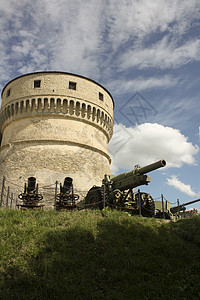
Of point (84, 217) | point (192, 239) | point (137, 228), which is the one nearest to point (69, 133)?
point (84, 217)

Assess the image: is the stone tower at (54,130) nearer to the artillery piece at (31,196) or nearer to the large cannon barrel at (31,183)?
the large cannon barrel at (31,183)

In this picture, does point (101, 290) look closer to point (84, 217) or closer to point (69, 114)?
point (84, 217)

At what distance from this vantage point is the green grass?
6.88 m

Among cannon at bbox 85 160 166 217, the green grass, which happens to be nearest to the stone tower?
cannon at bbox 85 160 166 217

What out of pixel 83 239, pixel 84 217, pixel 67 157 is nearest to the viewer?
pixel 83 239

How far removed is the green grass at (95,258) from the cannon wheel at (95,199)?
2.96 m

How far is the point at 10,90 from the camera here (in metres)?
20.5

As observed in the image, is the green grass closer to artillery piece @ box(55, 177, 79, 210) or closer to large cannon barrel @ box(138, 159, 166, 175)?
artillery piece @ box(55, 177, 79, 210)

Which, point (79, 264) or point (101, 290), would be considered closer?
point (101, 290)

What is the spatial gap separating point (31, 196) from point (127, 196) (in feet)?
16.2

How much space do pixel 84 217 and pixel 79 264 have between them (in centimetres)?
348

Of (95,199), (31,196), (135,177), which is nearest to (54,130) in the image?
(31,196)

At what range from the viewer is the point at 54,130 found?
18406mm

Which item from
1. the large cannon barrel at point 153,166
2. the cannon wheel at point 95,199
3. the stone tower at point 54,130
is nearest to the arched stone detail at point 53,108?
the stone tower at point 54,130
